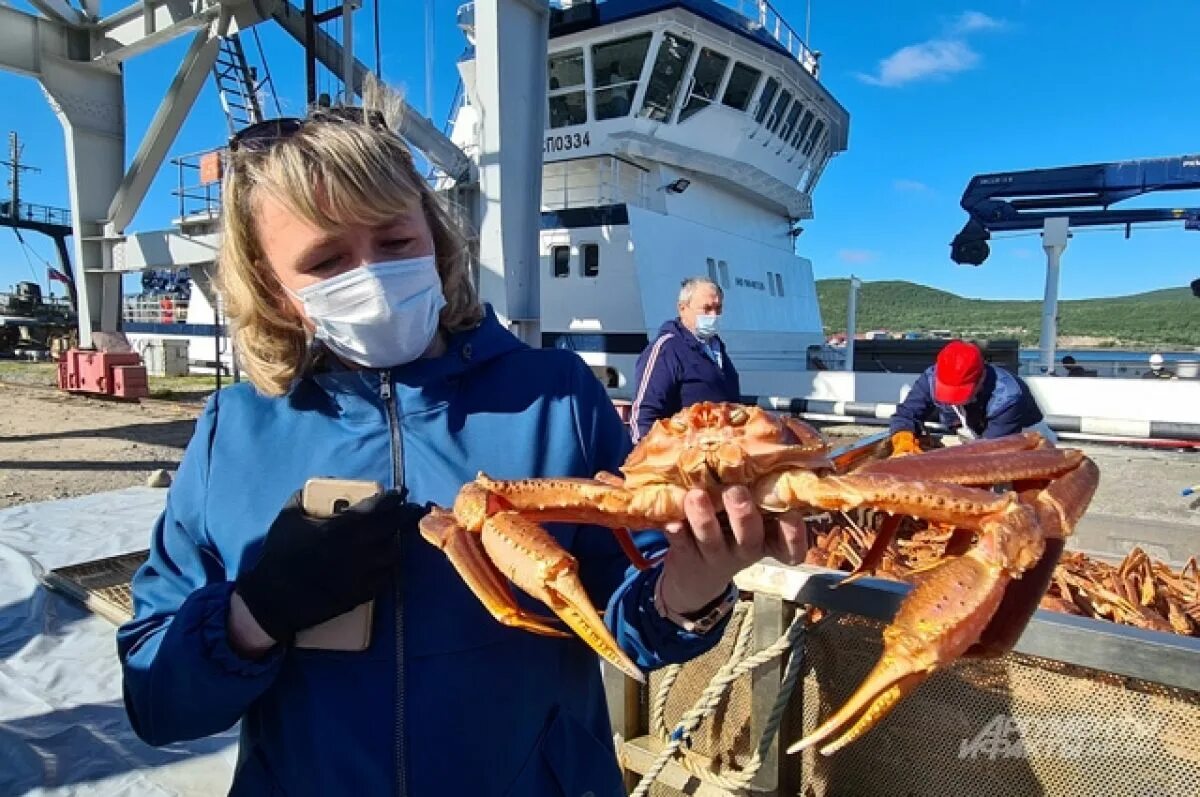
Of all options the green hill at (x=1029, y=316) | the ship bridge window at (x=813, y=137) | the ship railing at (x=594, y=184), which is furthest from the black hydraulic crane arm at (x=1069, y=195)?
the green hill at (x=1029, y=316)

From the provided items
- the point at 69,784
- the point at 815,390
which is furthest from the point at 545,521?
the point at 815,390

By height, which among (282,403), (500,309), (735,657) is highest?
(500,309)

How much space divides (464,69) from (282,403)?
13849mm

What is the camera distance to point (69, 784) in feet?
7.95

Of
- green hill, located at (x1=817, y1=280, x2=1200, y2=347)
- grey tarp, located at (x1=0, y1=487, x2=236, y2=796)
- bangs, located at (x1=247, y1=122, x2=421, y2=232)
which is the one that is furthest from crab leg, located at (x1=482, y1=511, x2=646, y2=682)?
green hill, located at (x1=817, y1=280, x2=1200, y2=347)

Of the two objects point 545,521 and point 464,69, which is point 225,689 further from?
point 464,69

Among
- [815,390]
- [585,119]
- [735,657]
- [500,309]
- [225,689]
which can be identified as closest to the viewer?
[225,689]

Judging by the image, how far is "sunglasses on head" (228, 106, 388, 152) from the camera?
4.62ft

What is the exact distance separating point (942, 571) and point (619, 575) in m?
0.62

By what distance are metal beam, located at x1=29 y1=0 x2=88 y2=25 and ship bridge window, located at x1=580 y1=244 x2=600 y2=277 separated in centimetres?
1001

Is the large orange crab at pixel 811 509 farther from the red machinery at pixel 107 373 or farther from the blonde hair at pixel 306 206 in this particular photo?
the red machinery at pixel 107 373

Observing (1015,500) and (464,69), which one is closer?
(1015,500)

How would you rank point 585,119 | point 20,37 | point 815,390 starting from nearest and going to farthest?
point 815,390 → point 20,37 → point 585,119
